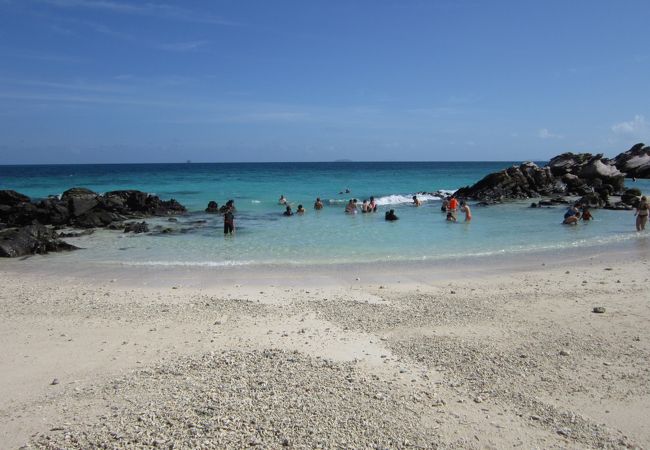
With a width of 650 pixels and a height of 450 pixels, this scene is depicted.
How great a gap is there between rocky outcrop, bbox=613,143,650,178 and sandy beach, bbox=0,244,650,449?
5508cm

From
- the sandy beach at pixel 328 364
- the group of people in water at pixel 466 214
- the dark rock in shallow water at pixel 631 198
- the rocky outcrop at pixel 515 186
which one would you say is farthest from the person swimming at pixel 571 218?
the rocky outcrop at pixel 515 186

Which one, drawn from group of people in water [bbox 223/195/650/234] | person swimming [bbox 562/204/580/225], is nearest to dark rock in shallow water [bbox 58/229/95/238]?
group of people in water [bbox 223/195/650/234]

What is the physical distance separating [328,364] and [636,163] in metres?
64.3

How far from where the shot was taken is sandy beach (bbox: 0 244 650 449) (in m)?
5.13

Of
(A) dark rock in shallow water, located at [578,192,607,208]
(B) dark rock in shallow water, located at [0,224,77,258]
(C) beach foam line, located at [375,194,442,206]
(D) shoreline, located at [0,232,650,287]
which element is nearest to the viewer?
(D) shoreline, located at [0,232,650,287]

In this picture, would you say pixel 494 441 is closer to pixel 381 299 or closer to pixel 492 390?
pixel 492 390

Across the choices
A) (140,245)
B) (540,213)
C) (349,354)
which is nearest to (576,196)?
(540,213)

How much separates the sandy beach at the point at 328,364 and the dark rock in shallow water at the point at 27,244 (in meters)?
4.79

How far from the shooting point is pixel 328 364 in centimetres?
673

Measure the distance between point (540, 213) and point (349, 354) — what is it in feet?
77.9

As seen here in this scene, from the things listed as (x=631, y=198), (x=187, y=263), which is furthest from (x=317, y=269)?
(x=631, y=198)

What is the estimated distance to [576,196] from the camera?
3816 cm

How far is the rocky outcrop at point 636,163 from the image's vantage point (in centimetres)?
5816

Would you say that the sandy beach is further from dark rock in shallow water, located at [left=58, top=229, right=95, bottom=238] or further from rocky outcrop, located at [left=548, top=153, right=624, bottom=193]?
rocky outcrop, located at [left=548, top=153, right=624, bottom=193]
